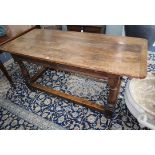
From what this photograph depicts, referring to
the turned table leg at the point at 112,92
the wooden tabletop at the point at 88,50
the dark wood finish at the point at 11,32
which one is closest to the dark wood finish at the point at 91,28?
the dark wood finish at the point at 11,32

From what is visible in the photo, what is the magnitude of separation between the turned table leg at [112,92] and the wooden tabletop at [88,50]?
0.48 ft

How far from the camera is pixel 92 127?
1.73 metres

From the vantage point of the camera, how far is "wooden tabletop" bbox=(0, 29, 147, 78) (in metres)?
1.32

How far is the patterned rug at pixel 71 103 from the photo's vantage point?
5.79ft

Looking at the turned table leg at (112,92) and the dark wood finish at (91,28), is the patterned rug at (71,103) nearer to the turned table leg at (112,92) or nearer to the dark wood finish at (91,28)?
the turned table leg at (112,92)

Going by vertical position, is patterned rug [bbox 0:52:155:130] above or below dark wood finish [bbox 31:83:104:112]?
below

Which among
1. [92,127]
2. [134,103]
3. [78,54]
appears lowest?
[92,127]

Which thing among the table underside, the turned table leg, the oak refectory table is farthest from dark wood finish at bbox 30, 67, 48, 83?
the turned table leg

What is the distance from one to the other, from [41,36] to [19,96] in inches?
34.3

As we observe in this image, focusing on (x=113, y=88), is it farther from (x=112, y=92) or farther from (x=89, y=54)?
(x=89, y=54)

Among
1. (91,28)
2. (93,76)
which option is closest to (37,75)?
(93,76)

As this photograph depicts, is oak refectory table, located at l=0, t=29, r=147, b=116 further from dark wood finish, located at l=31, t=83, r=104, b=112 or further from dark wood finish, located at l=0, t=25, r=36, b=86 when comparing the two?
dark wood finish, located at l=0, t=25, r=36, b=86

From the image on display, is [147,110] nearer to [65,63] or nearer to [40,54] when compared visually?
[65,63]
